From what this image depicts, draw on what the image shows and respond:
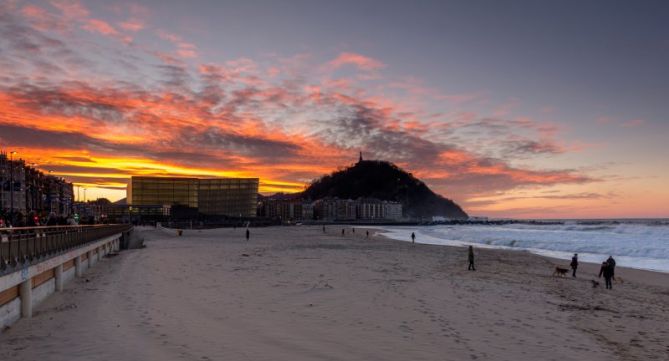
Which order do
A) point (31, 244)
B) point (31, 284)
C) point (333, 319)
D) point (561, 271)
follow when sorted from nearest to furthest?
point (333, 319) → point (31, 284) → point (31, 244) → point (561, 271)

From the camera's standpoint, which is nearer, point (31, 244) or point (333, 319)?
point (333, 319)

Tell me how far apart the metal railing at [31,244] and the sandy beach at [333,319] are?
1.76m

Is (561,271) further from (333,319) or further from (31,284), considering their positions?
(31,284)

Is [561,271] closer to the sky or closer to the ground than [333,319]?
closer to the ground

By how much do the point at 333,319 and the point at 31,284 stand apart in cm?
979

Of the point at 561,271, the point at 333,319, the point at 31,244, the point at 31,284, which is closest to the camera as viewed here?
the point at 333,319

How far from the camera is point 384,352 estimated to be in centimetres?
1121

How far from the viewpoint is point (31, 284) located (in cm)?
1541

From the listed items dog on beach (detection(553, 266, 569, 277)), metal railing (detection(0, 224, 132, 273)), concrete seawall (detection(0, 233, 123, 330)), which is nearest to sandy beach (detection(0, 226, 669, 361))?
concrete seawall (detection(0, 233, 123, 330))

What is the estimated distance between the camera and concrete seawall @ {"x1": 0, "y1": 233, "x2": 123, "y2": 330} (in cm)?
1291

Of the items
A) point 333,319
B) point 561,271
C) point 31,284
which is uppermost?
point 31,284

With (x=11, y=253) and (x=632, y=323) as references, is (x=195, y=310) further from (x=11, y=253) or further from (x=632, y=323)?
(x=632, y=323)

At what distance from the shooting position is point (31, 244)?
1560 cm

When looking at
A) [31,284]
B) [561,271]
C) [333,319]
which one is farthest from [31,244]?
[561,271]
